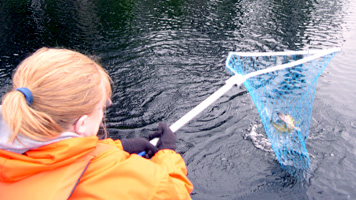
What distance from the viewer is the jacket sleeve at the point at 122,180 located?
156 centimetres

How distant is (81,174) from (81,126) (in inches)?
12.5

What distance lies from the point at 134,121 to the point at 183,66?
3.30 metres

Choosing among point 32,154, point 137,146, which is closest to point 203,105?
point 137,146

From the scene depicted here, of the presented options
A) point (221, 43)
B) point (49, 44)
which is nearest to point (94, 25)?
point (49, 44)

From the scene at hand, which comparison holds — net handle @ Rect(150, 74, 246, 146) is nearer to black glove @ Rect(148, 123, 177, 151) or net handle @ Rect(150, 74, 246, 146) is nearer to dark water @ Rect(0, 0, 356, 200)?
black glove @ Rect(148, 123, 177, 151)

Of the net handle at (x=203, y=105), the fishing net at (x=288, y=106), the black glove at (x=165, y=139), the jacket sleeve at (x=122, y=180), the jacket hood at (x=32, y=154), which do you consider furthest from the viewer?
the fishing net at (x=288, y=106)

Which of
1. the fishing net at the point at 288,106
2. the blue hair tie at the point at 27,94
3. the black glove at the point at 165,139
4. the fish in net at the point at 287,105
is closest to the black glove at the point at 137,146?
the black glove at the point at 165,139

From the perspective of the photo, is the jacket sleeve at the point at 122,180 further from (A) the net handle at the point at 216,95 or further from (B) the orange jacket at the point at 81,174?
(A) the net handle at the point at 216,95

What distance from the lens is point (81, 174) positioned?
5.05ft

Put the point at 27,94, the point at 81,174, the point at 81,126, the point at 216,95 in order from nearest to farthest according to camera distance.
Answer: the point at 27,94 → the point at 81,174 → the point at 81,126 → the point at 216,95

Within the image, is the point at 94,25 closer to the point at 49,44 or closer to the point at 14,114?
the point at 49,44

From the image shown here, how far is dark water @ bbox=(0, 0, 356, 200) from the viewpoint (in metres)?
4.75

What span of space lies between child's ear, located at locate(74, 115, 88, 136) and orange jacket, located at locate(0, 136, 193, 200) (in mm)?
144

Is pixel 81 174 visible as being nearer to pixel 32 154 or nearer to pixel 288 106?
pixel 32 154
